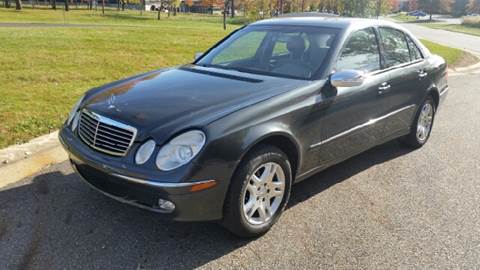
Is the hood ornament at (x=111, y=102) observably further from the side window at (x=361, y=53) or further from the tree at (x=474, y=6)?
the tree at (x=474, y=6)

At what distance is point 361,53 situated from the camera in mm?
4238

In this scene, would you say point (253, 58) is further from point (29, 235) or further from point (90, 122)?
point (29, 235)

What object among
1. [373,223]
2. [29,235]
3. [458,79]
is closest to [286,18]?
[373,223]

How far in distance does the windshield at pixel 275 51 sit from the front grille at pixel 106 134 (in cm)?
148

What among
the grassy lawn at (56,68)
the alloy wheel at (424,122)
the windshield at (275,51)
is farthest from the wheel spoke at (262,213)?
the grassy lawn at (56,68)

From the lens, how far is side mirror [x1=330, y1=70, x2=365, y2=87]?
11.7 feet

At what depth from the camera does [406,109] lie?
4.84 meters

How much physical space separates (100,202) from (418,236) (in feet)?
8.54

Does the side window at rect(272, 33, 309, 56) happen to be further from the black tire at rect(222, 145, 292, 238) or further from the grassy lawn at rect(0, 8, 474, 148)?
the grassy lawn at rect(0, 8, 474, 148)

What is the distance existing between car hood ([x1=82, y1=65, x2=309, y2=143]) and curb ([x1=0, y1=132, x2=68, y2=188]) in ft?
3.77

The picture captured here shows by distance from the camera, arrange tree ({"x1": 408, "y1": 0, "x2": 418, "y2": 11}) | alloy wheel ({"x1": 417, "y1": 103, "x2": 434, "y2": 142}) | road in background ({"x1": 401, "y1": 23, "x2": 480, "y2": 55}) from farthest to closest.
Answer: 1. tree ({"x1": 408, "y1": 0, "x2": 418, "y2": 11})
2. road in background ({"x1": 401, "y1": 23, "x2": 480, "y2": 55})
3. alloy wheel ({"x1": 417, "y1": 103, "x2": 434, "y2": 142})

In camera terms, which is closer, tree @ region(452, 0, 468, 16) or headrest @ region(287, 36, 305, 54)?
headrest @ region(287, 36, 305, 54)

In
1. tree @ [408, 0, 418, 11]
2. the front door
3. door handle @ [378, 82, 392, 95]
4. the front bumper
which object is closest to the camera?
the front bumper

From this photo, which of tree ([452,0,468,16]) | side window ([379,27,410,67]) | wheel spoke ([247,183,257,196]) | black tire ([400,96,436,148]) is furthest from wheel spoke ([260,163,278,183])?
tree ([452,0,468,16])
